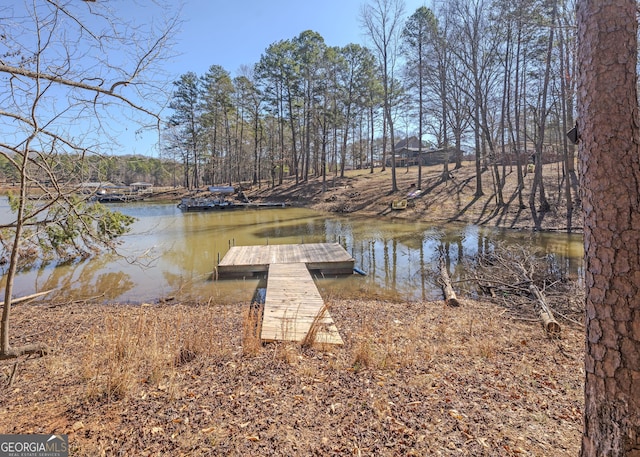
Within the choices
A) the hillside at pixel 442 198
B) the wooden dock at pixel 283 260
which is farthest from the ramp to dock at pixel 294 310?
the hillside at pixel 442 198

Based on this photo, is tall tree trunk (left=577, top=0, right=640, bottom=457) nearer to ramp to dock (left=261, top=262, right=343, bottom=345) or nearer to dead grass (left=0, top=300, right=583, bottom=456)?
dead grass (left=0, top=300, right=583, bottom=456)

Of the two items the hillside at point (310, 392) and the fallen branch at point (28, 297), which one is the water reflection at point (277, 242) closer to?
the fallen branch at point (28, 297)

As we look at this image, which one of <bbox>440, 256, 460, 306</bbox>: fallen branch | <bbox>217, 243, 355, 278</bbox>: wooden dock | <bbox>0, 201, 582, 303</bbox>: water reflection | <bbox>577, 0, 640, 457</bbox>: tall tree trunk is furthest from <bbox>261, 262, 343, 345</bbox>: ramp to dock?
<bbox>577, 0, 640, 457</bbox>: tall tree trunk

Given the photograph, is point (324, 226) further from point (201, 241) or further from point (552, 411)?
point (552, 411)

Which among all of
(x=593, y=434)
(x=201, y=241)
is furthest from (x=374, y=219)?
(x=593, y=434)

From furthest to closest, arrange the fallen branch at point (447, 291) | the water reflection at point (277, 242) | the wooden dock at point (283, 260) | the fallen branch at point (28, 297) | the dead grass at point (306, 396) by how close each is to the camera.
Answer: the wooden dock at point (283, 260) < the water reflection at point (277, 242) < the fallen branch at point (28, 297) < the fallen branch at point (447, 291) < the dead grass at point (306, 396)

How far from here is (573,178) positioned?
18.6 metres

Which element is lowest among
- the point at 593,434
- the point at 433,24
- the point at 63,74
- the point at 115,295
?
the point at 115,295

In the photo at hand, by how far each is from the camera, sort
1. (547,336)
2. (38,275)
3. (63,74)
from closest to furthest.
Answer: (63,74)
(547,336)
(38,275)

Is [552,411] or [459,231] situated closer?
[552,411]

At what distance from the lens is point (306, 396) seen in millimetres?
2992

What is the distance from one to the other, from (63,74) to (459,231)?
49.8 feet

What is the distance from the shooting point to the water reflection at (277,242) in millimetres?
8039

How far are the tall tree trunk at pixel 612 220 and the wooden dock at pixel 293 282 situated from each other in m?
2.77
